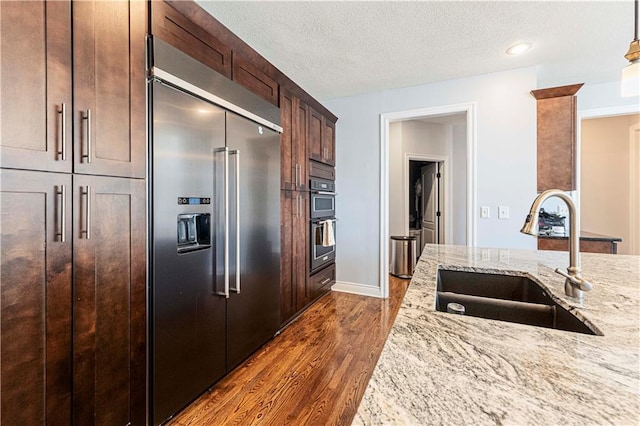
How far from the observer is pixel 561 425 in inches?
16.2

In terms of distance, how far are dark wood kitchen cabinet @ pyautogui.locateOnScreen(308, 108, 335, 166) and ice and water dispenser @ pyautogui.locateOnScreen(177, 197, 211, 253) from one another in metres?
1.67

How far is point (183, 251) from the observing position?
5.10 feet

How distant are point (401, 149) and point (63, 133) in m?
4.32

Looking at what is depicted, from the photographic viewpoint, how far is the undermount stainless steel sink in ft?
3.36

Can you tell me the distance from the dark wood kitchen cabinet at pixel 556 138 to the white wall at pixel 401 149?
6.54 ft

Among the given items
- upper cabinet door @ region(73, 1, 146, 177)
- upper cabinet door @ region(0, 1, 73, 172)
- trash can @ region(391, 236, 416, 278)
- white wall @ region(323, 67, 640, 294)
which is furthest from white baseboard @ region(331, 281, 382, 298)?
upper cabinet door @ region(0, 1, 73, 172)

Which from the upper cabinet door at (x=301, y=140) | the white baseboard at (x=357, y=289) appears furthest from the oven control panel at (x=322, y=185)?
the white baseboard at (x=357, y=289)

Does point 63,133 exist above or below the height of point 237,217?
above

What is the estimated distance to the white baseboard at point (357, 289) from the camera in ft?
11.9

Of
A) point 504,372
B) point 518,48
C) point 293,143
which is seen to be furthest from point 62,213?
point 518,48

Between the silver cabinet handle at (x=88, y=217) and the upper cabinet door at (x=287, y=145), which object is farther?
the upper cabinet door at (x=287, y=145)

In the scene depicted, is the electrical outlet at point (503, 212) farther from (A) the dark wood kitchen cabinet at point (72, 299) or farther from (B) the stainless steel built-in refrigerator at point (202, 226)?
(A) the dark wood kitchen cabinet at point (72, 299)

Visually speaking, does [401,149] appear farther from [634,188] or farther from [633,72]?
[633,72]

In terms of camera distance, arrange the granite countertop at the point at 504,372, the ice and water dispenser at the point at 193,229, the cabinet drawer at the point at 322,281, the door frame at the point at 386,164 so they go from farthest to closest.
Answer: the cabinet drawer at the point at 322,281 → the door frame at the point at 386,164 → the ice and water dispenser at the point at 193,229 → the granite countertop at the point at 504,372
